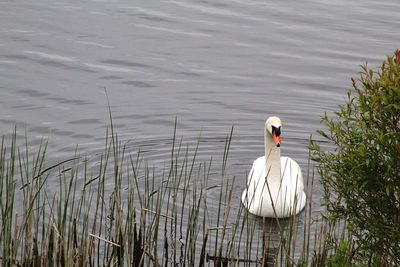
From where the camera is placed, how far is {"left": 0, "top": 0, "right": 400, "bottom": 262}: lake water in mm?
13336

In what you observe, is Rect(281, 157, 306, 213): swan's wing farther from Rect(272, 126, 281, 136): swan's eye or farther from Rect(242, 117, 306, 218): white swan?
Rect(272, 126, 281, 136): swan's eye

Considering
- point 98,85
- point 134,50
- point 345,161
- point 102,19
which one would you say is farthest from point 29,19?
point 345,161

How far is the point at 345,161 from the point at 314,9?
39.9ft

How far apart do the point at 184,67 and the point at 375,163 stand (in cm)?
922

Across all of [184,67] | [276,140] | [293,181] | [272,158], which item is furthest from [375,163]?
[184,67]

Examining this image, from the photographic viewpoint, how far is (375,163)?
7.00 metres

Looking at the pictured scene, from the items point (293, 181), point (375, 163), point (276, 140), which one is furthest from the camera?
point (293, 181)

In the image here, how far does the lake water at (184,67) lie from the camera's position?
525 inches

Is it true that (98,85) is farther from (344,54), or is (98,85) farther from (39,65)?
(344,54)

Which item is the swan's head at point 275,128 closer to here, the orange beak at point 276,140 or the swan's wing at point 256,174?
the orange beak at point 276,140

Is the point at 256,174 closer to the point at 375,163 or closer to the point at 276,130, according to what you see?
the point at 276,130

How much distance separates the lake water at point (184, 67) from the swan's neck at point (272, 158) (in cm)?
47

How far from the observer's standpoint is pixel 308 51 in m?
16.7

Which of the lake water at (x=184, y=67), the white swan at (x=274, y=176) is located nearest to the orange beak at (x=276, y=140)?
the white swan at (x=274, y=176)
